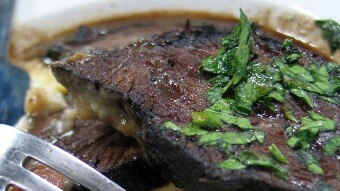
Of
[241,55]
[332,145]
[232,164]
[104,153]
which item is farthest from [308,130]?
[104,153]

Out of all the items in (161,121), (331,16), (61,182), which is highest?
(331,16)

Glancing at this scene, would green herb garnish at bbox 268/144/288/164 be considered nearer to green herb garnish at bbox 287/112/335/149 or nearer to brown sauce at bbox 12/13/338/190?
green herb garnish at bbox 287/112/335/149

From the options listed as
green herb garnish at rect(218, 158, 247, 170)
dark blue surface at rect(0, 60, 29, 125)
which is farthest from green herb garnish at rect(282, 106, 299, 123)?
dark blue surface at rect(0, 60, 29, 125)

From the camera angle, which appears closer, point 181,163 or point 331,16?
point 181,163

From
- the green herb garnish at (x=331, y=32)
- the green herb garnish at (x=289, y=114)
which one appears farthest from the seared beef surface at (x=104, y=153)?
the green herb garnish at (x=331, y=32)

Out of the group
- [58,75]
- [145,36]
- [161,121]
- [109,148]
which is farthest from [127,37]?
[161,121]

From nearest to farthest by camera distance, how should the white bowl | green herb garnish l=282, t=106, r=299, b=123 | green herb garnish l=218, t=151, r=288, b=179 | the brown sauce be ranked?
green herb garnish l=218, t=151, r=288, b=179 → green herb garnish l=282, t=106, r=299, b=123 → the brown sauce → the white bowl

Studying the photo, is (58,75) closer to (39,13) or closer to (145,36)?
(145,36)
